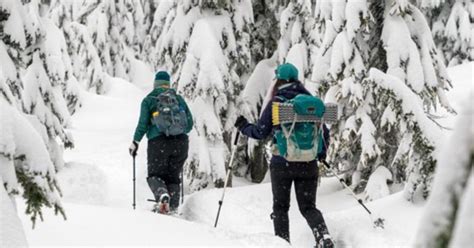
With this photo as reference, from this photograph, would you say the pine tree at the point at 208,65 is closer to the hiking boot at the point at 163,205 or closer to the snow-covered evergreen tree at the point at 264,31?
the snow-covered evergreen tree at the point at 264,31

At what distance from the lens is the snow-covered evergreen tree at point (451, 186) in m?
0.98

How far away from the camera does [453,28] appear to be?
1916 centimetres

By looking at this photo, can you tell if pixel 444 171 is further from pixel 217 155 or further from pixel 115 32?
pixel 115 32

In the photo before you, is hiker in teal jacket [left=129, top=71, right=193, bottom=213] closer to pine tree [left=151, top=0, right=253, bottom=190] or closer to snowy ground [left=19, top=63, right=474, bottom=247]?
snowy ground [left=19, top=63, right=474, bottom=247]

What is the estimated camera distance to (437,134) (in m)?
6.65

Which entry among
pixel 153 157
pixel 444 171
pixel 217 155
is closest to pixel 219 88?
pixel 217 155

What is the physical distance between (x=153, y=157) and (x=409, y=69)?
4176 mm

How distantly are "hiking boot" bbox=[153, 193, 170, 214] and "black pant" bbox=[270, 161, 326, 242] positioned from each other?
183 centimetres

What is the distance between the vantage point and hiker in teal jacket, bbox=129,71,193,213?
7.86 metres

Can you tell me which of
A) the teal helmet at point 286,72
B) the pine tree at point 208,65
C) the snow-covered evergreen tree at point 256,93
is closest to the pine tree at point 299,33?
the snow-covered evergreen tree at point 256,93

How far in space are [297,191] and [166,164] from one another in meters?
2.50

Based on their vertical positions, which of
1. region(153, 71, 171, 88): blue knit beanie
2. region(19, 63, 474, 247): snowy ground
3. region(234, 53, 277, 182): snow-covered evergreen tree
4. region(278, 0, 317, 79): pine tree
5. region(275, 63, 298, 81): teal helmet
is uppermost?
region(278, 0, 317, 79): pine tree

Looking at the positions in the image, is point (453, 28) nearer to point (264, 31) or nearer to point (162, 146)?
point (264, 31)

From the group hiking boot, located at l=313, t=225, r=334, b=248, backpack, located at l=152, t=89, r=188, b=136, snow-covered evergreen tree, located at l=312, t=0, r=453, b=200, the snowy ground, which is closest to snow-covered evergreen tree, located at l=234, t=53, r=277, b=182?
the snowy ground
